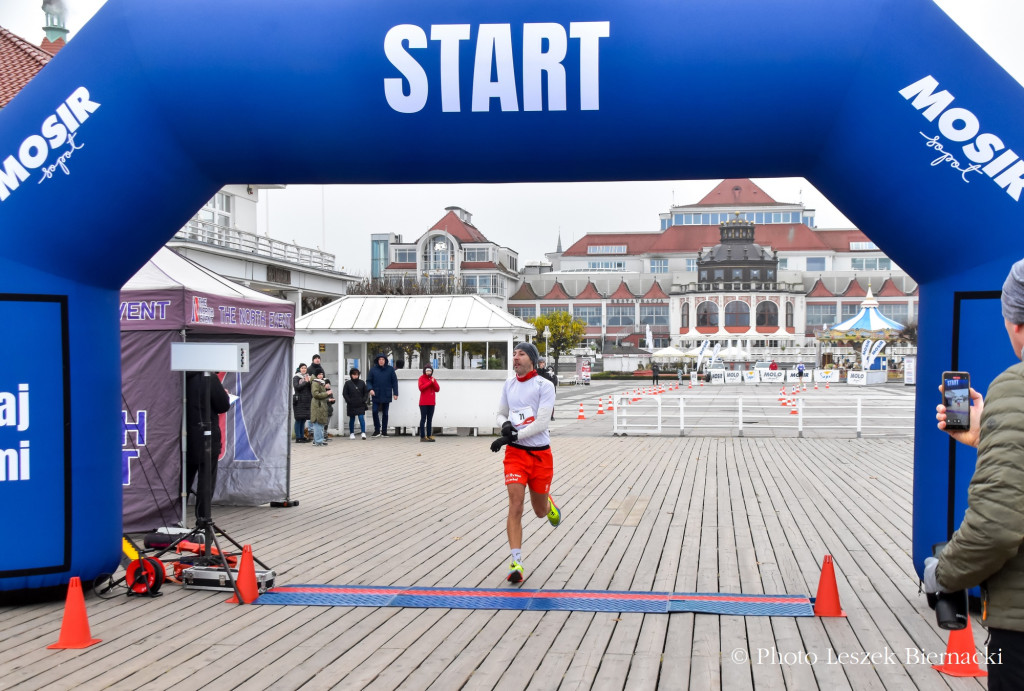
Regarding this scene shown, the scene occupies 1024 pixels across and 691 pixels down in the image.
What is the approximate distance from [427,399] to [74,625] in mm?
13283

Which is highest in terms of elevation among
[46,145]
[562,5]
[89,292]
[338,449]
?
[562,5]

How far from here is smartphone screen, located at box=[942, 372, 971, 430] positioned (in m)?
3.07

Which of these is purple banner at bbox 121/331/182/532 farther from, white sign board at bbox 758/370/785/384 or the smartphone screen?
white sign board at bbox 758/370/785/384

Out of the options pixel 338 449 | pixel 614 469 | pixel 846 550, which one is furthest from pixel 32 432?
pixel 338 449

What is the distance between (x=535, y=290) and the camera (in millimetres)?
94625

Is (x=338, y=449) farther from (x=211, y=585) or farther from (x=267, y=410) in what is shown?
(x=211, y=585)

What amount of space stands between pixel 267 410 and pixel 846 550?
258 inches

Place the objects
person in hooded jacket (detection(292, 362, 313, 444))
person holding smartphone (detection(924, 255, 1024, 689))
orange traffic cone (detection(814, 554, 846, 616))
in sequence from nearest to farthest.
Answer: person holding smartphone (detection(924, 255, 1024, 689)) < orange traffic cone (detection(814, 554, 846, 616)) < person in hooded jacket (detection(292, 362, 313, 444))

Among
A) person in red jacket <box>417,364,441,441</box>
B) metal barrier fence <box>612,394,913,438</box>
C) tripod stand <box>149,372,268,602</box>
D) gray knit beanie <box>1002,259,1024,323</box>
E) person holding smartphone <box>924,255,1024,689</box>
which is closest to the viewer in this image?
person holding smartphone <box>924,255,1024,689</box>

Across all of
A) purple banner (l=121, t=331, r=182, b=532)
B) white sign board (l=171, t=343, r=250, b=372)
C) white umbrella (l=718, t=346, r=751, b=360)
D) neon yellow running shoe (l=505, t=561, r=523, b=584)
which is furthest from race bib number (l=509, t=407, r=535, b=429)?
white umbrella (l=718, t=346, r=751, b=360)

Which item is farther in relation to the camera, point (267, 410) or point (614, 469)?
point (614, 469)

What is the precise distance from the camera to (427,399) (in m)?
18.5

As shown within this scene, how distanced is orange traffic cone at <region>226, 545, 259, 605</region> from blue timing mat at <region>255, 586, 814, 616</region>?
0.23 feet

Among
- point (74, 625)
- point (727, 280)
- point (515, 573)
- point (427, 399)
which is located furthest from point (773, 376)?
point (74, 625)
